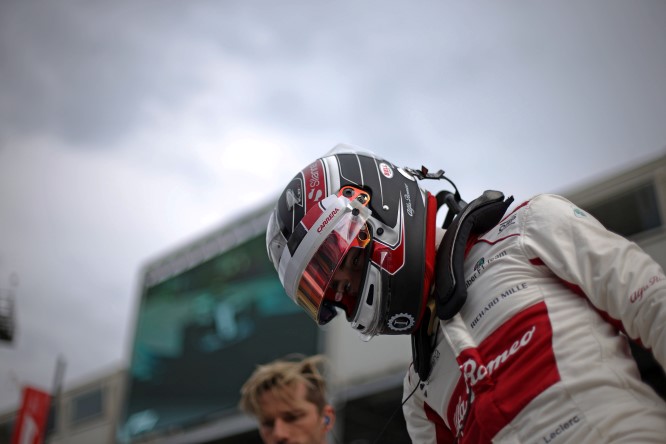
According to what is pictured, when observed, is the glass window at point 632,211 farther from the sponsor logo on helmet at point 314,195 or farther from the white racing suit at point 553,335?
the white racing suit at point 553,335

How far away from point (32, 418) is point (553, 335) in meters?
14.2

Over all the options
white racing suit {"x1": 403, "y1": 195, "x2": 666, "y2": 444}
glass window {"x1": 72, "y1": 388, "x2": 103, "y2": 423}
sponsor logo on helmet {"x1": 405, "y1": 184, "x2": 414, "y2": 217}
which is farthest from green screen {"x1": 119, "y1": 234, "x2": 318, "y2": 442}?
white racing suit {"x1": 403, "y1": 195, "x2": 666, "y2": 444}

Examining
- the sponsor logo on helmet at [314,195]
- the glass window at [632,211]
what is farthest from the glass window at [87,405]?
the sponsor logo on helmet at [314,195]

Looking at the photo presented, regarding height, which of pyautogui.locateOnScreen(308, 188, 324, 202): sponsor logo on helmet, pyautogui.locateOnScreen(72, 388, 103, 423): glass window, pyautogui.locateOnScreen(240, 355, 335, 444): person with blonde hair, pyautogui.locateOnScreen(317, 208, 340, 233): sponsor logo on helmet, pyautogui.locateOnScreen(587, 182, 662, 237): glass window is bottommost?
pyautogui.locateOnScreen(72, 388, 103, 423): glass window

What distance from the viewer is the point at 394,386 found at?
30.7ft

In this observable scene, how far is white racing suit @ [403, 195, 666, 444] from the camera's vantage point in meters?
1.59

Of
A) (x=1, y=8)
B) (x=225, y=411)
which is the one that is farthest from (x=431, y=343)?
(x=1, y=8)

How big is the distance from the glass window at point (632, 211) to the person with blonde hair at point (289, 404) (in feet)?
12.4

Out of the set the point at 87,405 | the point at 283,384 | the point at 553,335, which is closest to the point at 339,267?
the point at 553,335

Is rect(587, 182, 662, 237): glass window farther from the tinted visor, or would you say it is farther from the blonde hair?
the tinted visor

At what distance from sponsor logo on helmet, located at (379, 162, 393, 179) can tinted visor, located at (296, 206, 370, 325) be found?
23 cm

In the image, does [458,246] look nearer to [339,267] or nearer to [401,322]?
[401,322]

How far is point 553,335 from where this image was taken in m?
1.71

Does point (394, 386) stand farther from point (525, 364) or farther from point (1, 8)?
point (1, 8)
